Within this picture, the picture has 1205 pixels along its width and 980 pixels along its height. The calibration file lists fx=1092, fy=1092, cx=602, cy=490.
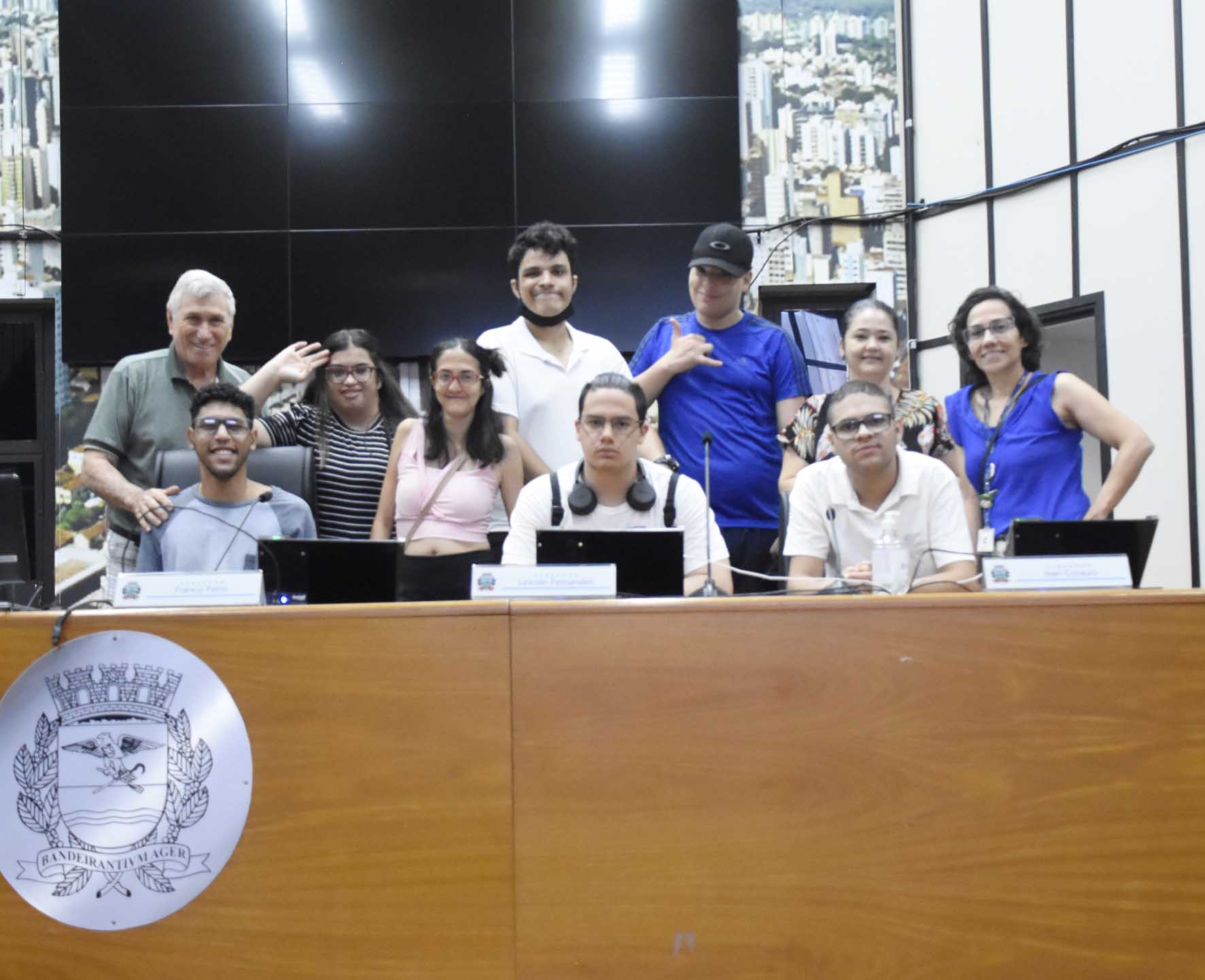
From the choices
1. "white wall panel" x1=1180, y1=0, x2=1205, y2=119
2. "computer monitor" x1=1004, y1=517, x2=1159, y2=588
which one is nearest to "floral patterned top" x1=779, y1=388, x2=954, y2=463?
"computer monitor" x1=1004, y1=517, x2=1159, y2=588

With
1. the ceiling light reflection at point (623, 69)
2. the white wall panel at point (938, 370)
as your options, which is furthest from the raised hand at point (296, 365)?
the white wall panel at point (938, 370)

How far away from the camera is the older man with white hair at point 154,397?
2.91 metres

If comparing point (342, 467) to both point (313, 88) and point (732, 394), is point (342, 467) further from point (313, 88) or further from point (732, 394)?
point (313, 88)

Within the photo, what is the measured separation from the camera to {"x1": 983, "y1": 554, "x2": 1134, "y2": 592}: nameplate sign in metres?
1.74

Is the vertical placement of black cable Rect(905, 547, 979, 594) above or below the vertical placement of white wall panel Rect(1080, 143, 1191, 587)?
below

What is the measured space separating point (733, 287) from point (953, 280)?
2.67 metres

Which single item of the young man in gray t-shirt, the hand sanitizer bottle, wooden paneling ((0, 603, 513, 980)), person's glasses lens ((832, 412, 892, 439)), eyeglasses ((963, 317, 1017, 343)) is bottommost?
wooden paneling ((0, 603, 513, 980))

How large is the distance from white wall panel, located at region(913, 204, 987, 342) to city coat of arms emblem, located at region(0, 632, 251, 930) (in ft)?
14.4

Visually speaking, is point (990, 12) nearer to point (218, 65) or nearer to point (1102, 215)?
point (1102, 215)

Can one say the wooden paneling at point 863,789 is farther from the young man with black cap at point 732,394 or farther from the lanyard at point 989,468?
the young man with black cap at point 732,394

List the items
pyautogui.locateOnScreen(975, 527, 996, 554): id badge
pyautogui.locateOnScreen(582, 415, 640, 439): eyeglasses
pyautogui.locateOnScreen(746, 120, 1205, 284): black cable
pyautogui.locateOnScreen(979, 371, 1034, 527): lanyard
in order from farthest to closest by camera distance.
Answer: pyautogui.locateOnScreen(746, 120, 1205, 284): black cable < pyautogui.locateOnScreen(979, 371, 1034, 527): lanyard < pyautogui.locateOnScreen(582, 415, 640, 439): eyeglasses < pyautogui.locateOnScreen(975, 527, 996, 554): id badge

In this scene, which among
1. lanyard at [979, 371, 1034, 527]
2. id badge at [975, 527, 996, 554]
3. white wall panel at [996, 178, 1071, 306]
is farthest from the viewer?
white wall panel at [996, 178, 1071, 306]

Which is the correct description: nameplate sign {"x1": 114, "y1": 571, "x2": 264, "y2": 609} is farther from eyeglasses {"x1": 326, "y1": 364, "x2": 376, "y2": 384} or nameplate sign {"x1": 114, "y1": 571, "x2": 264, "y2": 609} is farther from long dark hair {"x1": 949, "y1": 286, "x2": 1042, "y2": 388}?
long dark hair {"x1": 949, "y1": 286, "x2": 1042, "y2": 388}

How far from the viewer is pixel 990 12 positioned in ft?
16.7
